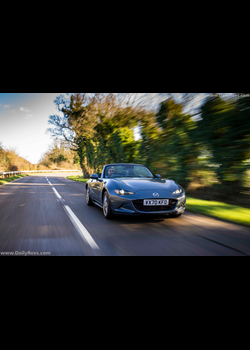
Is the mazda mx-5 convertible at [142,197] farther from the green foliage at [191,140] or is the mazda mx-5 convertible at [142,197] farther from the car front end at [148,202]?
the green foliage at [191,140]

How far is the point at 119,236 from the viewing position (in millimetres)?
4543

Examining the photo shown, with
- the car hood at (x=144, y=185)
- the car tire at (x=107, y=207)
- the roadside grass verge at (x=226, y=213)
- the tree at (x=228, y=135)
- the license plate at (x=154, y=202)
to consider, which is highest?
the tree at (x=228, y=135)

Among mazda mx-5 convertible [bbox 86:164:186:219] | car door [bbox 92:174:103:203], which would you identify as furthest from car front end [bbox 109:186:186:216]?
car door [bbox 92:174:103:203]

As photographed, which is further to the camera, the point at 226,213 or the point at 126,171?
the point at 126,171

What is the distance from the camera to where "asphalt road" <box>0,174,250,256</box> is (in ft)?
12.1

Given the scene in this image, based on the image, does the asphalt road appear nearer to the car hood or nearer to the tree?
the car hood

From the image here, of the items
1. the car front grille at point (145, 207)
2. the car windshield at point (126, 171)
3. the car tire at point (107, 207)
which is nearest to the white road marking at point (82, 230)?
the car tire at point (107, 207)

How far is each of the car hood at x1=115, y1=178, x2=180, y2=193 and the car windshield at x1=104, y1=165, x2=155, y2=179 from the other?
833mm

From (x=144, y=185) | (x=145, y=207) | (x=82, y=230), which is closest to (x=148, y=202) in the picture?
(x=145, y=207)

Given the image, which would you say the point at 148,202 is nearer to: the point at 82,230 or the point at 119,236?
the point at 119,236

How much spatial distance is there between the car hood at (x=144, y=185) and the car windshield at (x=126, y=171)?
833 mm

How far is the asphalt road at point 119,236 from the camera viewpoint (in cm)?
368

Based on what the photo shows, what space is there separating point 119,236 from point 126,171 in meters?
3.03
